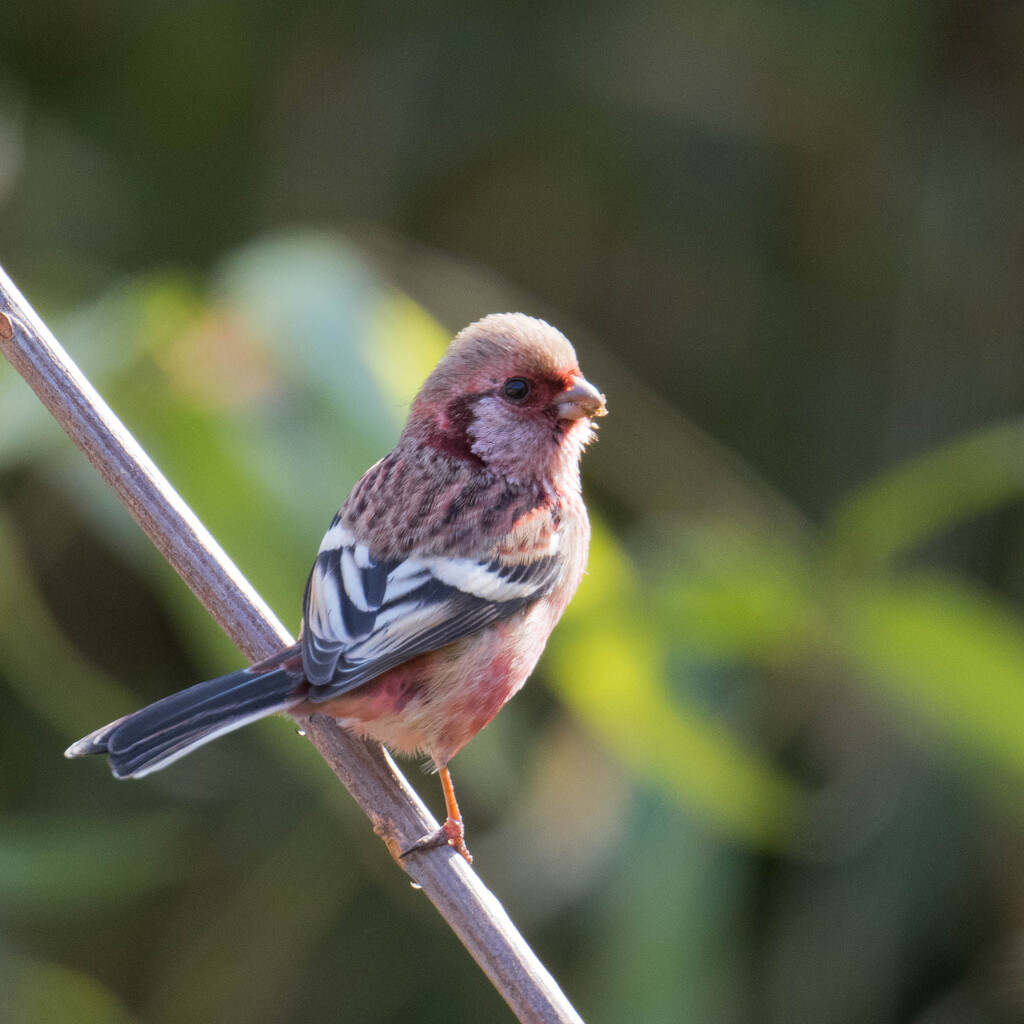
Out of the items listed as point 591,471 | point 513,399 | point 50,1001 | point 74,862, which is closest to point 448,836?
point 513,399

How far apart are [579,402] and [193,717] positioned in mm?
925

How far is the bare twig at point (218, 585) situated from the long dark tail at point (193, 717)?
80 millimetres

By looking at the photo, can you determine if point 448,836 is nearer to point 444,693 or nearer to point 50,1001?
point 444,693

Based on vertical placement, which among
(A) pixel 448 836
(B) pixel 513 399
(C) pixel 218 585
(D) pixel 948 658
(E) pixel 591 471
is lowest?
(D) pixel 948 658

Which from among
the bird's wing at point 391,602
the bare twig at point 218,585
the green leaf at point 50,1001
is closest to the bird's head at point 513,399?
the bird's wing at point 391,602

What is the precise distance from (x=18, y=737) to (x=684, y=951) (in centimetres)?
185

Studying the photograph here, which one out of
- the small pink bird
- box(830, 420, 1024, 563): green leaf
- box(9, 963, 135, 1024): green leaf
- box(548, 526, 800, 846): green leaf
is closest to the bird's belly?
the small pink bird

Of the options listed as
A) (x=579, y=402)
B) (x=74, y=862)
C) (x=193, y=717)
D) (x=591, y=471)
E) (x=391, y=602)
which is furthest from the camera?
(x=591, y=471)

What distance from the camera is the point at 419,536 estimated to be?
7.25 feet

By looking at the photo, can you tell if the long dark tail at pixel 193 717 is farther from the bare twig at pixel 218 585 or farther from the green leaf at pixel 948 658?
the green leaf at pixel 948 658

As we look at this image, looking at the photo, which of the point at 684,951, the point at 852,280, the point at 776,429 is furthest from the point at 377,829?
the point at 852,280

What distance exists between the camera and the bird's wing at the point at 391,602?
190 cm

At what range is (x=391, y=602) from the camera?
6.81 ft

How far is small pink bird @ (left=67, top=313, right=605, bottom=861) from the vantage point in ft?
6.12
